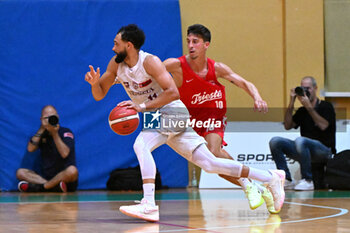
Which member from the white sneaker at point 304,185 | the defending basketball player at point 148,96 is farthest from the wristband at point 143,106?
the white sneaker at point 304,185

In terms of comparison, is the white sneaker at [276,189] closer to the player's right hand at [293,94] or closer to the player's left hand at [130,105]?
the player's left hand at [130,105]

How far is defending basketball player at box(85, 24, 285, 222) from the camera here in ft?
16.1

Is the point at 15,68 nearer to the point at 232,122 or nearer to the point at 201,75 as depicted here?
the point at 232,122

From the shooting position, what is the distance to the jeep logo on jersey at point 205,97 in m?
6.16

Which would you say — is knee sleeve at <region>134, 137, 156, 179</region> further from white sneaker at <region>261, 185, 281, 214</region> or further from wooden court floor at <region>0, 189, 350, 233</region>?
white sneaker at <region>261, 185, 281, 214</region>

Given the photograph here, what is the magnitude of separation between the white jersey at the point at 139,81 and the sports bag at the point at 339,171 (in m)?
4.13

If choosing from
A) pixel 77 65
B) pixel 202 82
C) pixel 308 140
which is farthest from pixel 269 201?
pixel 77 65

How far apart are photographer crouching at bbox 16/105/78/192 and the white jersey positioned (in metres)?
3.64

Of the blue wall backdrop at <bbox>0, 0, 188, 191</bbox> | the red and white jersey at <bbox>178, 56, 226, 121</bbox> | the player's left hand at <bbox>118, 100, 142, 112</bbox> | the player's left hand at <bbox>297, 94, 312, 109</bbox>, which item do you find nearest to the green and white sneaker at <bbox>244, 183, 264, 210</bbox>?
the red and white jersey at <bbox>178, 56, 226, 121</bbox>

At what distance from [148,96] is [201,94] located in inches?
44.4

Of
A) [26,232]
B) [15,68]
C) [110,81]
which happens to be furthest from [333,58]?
[26,232]

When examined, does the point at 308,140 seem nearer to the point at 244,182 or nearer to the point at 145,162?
the point at 244,182

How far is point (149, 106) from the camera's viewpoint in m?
4.94

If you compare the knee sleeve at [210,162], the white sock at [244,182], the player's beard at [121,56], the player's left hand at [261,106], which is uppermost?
the player's beard at [121,56]
